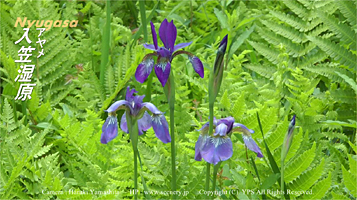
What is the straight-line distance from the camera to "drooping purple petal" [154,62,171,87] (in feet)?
4.00

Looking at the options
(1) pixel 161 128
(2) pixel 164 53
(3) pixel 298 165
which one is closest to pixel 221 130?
(1) pixel 161 128

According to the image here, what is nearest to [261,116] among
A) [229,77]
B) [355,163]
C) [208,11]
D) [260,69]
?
[355,163]

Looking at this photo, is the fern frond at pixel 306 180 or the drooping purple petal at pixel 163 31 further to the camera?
the fern frond at pixel 306 180

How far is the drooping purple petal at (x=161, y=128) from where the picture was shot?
126cm

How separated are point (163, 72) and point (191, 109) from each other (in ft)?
4.47

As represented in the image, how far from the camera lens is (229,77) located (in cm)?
235

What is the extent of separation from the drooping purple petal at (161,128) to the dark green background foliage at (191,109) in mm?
357

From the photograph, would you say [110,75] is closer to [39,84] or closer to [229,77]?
[39,84]

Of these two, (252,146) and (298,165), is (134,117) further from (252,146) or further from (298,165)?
(298,165)

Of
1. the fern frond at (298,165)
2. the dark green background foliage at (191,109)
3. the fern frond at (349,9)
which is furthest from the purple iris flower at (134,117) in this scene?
the fern frond at (349,9)

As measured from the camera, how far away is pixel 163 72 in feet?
4.03

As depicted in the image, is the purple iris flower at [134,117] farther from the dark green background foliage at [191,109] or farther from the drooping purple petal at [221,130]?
the dark green background foliage at [191,109]

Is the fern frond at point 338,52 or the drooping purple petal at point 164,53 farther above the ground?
the fern frond at point 338,52

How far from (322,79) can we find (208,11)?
3.43 feet
